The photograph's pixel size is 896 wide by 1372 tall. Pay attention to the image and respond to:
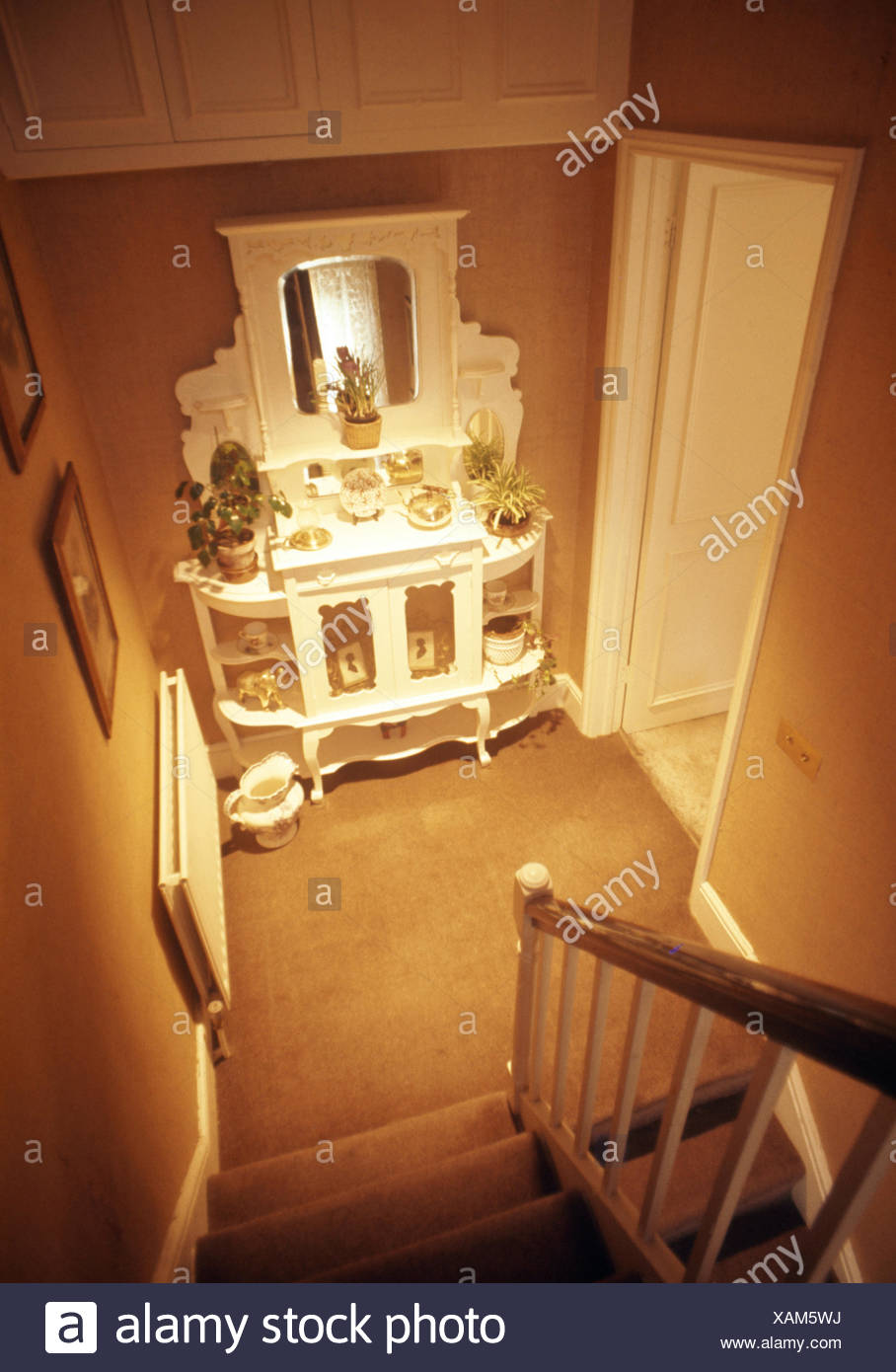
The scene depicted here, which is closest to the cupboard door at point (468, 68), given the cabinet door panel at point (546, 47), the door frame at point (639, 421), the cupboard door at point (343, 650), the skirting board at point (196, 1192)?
the cabinet door panel at point (546, 47)

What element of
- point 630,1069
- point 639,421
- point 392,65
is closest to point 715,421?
point 639,421

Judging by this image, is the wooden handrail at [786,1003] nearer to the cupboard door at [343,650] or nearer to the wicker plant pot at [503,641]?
the cupboard door at [343,650]

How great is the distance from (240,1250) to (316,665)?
202 centimetres

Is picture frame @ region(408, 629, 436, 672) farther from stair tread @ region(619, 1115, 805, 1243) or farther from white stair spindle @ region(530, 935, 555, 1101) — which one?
stair tread @ region(619, 1115, 805, 1243)

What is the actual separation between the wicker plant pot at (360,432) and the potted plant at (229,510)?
35cm

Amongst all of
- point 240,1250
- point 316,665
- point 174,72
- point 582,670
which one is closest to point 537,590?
point 582,670

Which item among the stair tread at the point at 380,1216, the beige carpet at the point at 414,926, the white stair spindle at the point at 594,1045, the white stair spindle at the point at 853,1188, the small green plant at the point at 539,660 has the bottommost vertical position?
the beige carpet at the point at 414,926

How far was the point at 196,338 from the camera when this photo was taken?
2.95m

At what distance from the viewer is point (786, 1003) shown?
3.13 feet

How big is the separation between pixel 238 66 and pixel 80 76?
44cm

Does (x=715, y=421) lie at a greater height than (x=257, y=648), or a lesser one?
greater

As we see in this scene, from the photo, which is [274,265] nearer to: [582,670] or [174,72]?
[174,72]

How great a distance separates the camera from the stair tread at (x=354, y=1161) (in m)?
2.29

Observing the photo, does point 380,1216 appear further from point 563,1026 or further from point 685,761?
point 685,761
